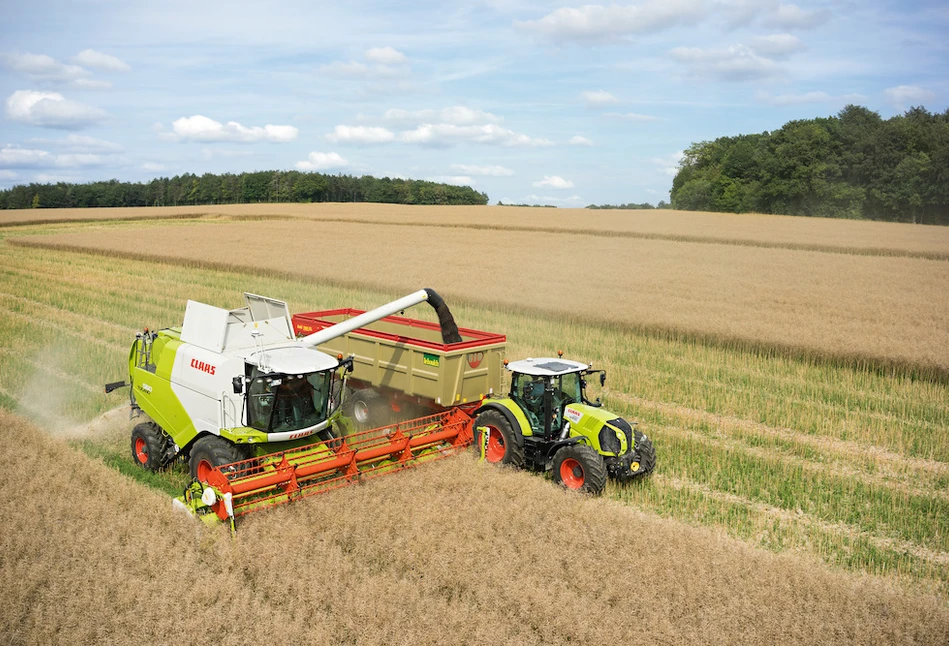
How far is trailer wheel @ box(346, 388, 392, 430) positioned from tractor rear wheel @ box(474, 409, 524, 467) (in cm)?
265

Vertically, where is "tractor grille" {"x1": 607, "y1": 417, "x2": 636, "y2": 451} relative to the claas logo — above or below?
below

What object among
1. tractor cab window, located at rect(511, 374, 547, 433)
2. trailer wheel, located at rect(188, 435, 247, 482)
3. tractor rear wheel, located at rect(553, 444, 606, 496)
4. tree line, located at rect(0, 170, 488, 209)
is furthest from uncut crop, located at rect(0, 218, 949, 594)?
tree line, located at rect(0, 170, 488, 209)

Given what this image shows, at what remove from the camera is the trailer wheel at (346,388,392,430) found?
44.3 ft

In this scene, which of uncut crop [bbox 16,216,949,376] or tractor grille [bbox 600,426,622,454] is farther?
uncut crop [bbox 16,216,949,376]

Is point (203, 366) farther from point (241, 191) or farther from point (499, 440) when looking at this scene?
point (241, 191)

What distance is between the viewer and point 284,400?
9844 millimetres

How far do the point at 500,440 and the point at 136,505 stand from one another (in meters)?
5.06

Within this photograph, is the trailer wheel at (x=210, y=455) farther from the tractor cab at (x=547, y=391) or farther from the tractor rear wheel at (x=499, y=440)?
the tractor cab at (x=547, y=391)

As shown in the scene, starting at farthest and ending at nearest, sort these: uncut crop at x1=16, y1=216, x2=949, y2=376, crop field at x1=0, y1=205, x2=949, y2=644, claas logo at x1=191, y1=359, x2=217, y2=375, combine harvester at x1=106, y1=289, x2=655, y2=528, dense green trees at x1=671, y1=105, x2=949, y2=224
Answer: dense green trees at x1=671, y1=105, x2=949, y2=224
uncut crop at x1=16, y1=216, x2=949, y2=376
claas logo at x1=191, y1=359, x2=217, y2=375
combine harvester at x1=106, y1=289, x2=655, y2=528
crop field at x1=0, y1=205, x2=949, y2=644

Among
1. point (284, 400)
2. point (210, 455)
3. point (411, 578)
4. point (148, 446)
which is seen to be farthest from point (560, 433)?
point (148, 446)

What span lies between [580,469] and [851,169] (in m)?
70.3

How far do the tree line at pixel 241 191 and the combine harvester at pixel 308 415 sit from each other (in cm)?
9569

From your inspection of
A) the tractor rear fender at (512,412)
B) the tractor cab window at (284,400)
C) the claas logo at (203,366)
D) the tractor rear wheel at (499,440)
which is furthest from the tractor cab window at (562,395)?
the claas logo at (203,366)

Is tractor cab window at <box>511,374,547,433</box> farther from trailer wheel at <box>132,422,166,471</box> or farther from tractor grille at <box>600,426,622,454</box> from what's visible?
trailer wheel at <box>132,422,166,471</box>
